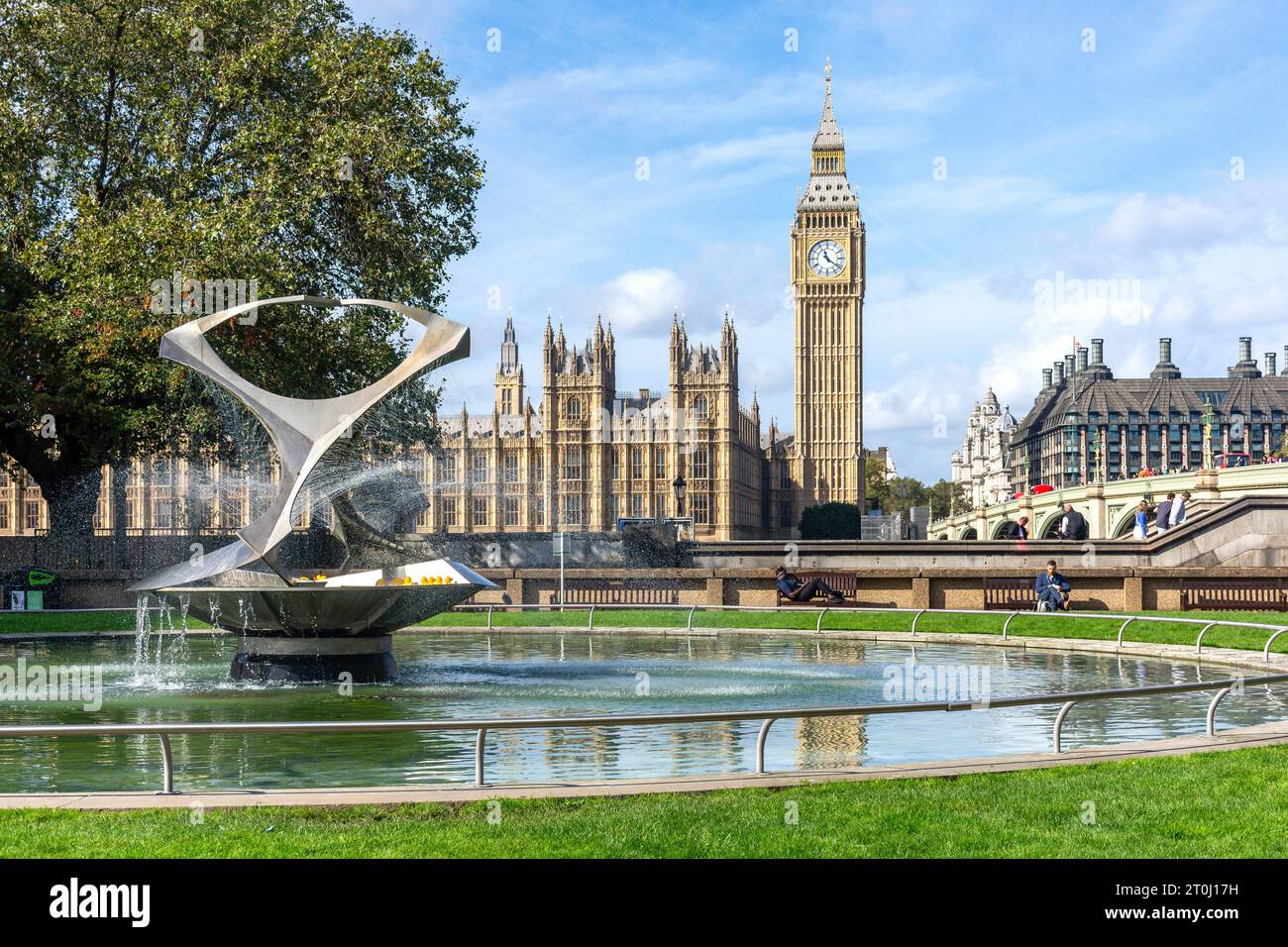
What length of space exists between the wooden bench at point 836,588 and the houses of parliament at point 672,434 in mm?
83885

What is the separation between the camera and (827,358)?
418 feet

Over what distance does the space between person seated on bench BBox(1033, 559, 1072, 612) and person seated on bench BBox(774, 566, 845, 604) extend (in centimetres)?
416

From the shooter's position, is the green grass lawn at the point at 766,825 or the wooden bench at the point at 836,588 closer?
the green grass lawn at the point at 766,825

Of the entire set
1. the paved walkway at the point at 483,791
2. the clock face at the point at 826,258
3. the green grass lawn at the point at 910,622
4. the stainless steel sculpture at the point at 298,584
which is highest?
the clock face at the point at 826,258

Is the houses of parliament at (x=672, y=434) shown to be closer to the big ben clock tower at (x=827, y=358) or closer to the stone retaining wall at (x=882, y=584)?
the big ben clock tower at (x=827, y=358)

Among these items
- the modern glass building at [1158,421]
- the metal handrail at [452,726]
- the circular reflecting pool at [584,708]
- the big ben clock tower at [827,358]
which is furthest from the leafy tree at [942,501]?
the metal handrail at [452,726]

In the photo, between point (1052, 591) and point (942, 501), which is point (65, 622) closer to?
point (1052, 591)

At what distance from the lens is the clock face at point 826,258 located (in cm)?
12781

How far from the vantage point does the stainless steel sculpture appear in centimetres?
1580

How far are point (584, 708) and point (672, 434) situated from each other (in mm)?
104266

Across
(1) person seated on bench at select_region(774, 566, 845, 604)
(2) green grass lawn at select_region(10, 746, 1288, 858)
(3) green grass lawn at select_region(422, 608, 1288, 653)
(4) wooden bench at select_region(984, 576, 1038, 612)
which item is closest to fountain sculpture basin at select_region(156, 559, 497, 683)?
(2) green grass lawn at select_region(10, 746, 1288, 858)

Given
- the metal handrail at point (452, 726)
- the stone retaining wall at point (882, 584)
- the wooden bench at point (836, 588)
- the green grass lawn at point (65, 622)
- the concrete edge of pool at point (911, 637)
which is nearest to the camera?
the metal handrail at point (452, 726)

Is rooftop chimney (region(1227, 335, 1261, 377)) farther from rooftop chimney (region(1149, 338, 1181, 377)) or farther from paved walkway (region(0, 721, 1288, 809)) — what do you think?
paved walkway (region(0, 721, 1288, 809))
